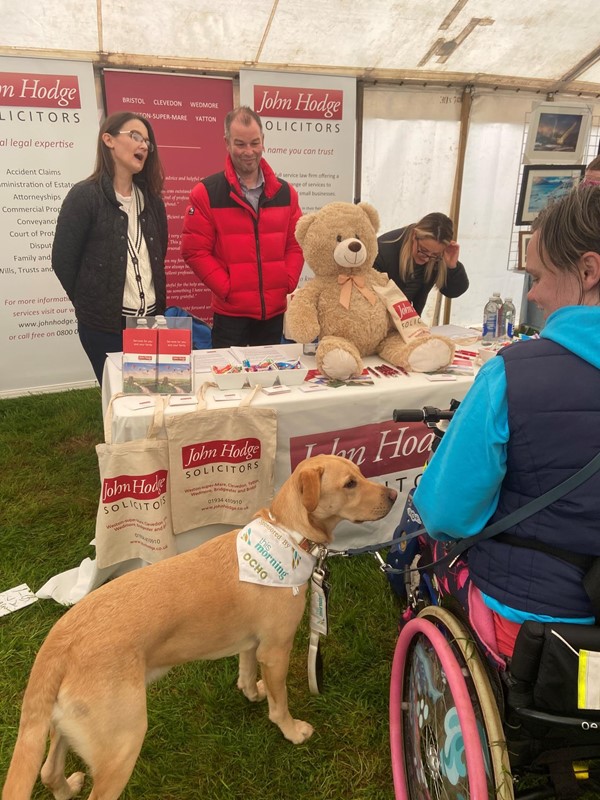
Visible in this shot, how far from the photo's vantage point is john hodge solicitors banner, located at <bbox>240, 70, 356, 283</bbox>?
462 cm

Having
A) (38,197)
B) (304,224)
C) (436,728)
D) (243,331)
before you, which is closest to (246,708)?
(436,728)

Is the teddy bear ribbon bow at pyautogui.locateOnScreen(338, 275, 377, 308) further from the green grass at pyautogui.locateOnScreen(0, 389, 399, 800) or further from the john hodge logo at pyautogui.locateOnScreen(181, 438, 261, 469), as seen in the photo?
the green grass at pyautogui.locateOnScreen(0, 389, 399, 800)

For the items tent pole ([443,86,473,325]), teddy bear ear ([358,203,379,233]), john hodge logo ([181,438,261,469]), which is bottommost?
john hodge logo ([181,438,261,469])

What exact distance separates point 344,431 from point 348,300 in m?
0.66

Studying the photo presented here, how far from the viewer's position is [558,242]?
1045mm

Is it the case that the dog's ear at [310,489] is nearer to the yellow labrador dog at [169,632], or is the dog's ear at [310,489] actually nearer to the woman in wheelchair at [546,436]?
the yellow labrador dog at [169,632]

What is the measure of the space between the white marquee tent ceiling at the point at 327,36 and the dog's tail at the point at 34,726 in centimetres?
431

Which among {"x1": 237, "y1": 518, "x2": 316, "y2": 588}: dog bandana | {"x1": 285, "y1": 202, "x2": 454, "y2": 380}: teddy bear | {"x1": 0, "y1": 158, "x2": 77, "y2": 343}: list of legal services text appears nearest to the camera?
{"x1": 237, "y1": 518, "x2": 316, "y2": 588}: dog bandana

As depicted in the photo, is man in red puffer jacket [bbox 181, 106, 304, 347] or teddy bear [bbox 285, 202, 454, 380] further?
man in red puffer jacket [bbox 181, 106, 304, 347]

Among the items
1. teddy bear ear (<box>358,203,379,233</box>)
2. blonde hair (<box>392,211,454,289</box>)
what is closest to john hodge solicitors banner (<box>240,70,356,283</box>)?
blonde hair (<box>392,211,454,289</box>)

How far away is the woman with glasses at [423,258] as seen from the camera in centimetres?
297

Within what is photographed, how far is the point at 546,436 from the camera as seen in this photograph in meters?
1.00

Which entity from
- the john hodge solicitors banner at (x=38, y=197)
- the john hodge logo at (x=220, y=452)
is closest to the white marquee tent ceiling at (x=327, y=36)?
the john hodge solicitors banner at (x=38, y=197)

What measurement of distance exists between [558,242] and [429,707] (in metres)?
1.16
